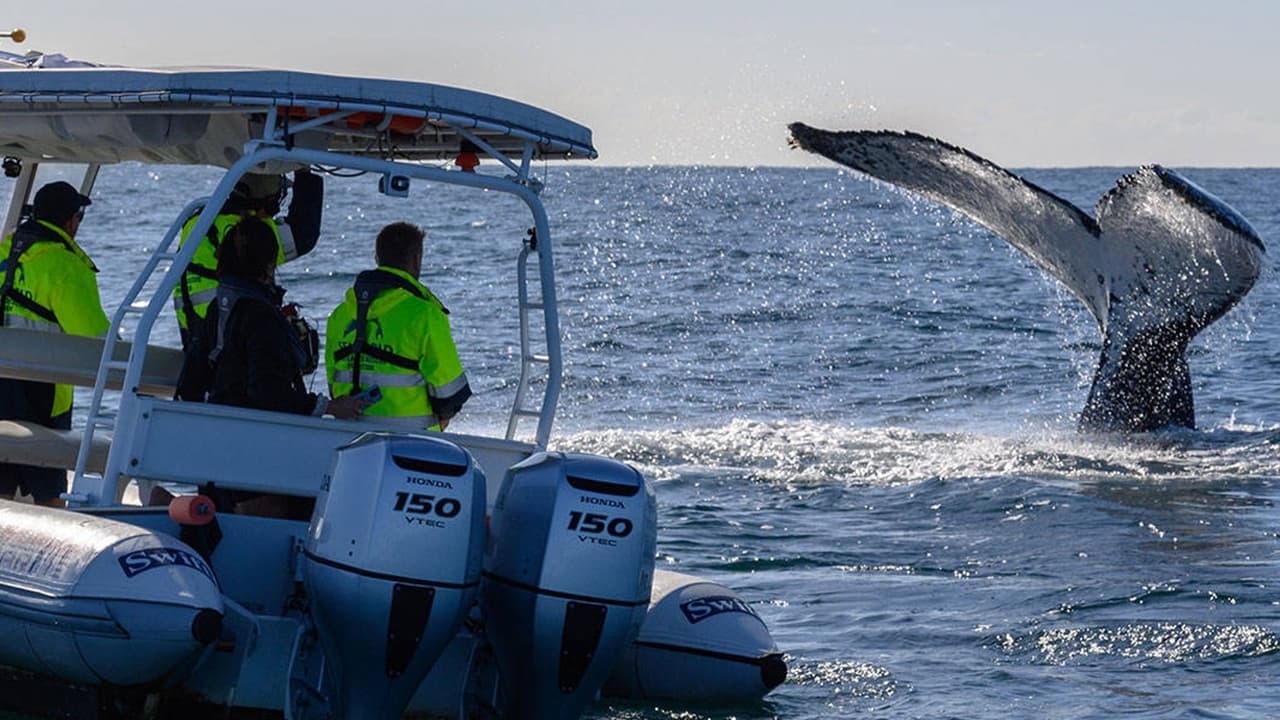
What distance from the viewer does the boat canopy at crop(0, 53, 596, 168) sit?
7605 millimetres

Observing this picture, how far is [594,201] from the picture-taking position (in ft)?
291

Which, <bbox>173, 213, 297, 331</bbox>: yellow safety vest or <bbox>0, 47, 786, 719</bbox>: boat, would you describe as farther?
<bbox>173, 213, 297, 331</bbox>: yellow safety vest

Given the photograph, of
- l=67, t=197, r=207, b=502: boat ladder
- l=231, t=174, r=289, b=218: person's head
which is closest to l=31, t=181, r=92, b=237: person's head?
l=231, t=174, r=289, b=218: person's head

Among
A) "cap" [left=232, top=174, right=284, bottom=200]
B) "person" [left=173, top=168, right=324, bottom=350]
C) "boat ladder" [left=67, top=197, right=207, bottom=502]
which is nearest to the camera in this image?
"boat ladder" [left=67, top=197, right=207, bottom=502]

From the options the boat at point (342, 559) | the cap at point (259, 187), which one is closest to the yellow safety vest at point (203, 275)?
the cap at point (259, 187)

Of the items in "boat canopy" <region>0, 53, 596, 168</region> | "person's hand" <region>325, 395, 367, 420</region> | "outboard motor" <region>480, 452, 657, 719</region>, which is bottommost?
"outboard motor" <region>480, 452, 657, 719</region>

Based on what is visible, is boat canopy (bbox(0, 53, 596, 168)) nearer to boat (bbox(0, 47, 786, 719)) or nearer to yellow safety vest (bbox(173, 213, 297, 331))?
boat (bbox(0, 47, 786, 719))

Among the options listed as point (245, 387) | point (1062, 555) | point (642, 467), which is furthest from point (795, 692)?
point (642, 467)

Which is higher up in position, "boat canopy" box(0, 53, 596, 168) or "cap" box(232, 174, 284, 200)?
"boat canopy" box(0, 53, 596, 168)

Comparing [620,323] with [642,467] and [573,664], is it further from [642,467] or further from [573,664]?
[573,664]

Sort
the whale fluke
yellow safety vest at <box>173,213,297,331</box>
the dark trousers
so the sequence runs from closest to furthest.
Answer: yellow safety vest at <box>173,213,297,331</box>, the dark trousers, the whale fluke

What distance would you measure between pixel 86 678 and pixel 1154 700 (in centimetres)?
439

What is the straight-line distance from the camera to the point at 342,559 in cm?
691

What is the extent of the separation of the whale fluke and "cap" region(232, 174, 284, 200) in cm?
416
